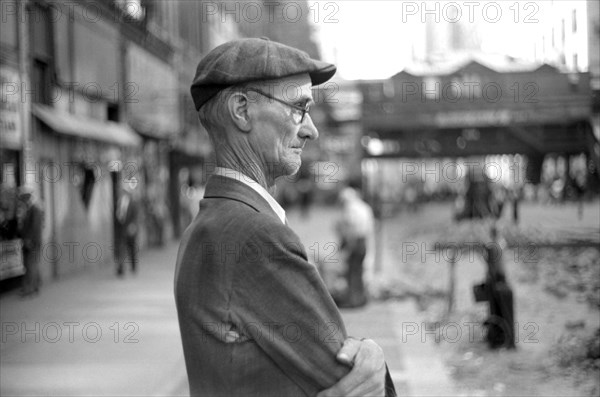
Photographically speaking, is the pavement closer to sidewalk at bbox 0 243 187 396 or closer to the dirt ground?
sidewalk at bbox 0 243 187 396

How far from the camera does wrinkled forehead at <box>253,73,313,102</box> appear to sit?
5.64 feet

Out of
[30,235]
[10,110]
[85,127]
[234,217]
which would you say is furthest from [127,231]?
[234,217]

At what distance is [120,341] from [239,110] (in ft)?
21.5

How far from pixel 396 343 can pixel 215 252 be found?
20.8 ft

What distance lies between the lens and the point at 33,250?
437 inches

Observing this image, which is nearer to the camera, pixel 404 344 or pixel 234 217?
pixel 234 217

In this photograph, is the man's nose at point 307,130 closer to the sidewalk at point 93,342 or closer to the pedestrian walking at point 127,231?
the sidewalk at point 93,342

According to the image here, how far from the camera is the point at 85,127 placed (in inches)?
559

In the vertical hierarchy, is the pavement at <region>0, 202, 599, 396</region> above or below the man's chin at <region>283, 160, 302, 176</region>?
below

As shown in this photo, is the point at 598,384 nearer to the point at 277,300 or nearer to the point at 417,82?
the point at 277,300

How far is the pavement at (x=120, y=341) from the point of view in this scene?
5965 millimetres

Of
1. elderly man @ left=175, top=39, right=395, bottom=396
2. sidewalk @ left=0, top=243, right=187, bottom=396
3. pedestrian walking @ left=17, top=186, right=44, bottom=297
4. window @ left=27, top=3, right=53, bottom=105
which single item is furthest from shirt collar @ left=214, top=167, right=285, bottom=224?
window @ left=27, top=3, right=53, bottom=105

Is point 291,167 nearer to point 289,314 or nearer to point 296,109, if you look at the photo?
point 296,109

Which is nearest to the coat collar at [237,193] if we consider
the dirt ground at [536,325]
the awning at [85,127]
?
the dirt ground at [536,325]
